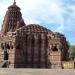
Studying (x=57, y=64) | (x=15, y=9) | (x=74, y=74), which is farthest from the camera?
(x=15, y=9)

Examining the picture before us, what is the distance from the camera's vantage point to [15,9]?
5325cm

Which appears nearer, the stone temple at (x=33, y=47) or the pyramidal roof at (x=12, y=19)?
the stone temple at (x=33, y=47)

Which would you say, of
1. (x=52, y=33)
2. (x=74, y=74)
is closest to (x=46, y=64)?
(x=52, y=33)

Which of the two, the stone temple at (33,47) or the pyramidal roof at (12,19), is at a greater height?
the pyramidal roof at (12,19)

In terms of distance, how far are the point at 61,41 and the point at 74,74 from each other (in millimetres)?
42138

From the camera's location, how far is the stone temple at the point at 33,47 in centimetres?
4472

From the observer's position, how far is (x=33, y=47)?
47.6 m

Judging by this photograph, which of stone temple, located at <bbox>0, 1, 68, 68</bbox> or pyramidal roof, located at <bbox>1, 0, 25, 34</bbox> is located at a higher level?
pyramidal roof, located at <bbox>1, 0, 25, 34</bbox>

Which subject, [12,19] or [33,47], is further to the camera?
[12,19]

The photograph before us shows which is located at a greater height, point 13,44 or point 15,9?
point 15,9

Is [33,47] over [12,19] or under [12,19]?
under

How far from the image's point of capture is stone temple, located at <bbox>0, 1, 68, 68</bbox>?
4472 centimetres

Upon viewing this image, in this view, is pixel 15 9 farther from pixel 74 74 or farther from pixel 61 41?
pixel 74 74

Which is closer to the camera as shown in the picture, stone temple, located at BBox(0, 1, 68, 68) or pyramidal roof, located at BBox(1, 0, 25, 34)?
stone temple, located at BBox(0, 1, 68, 68)
